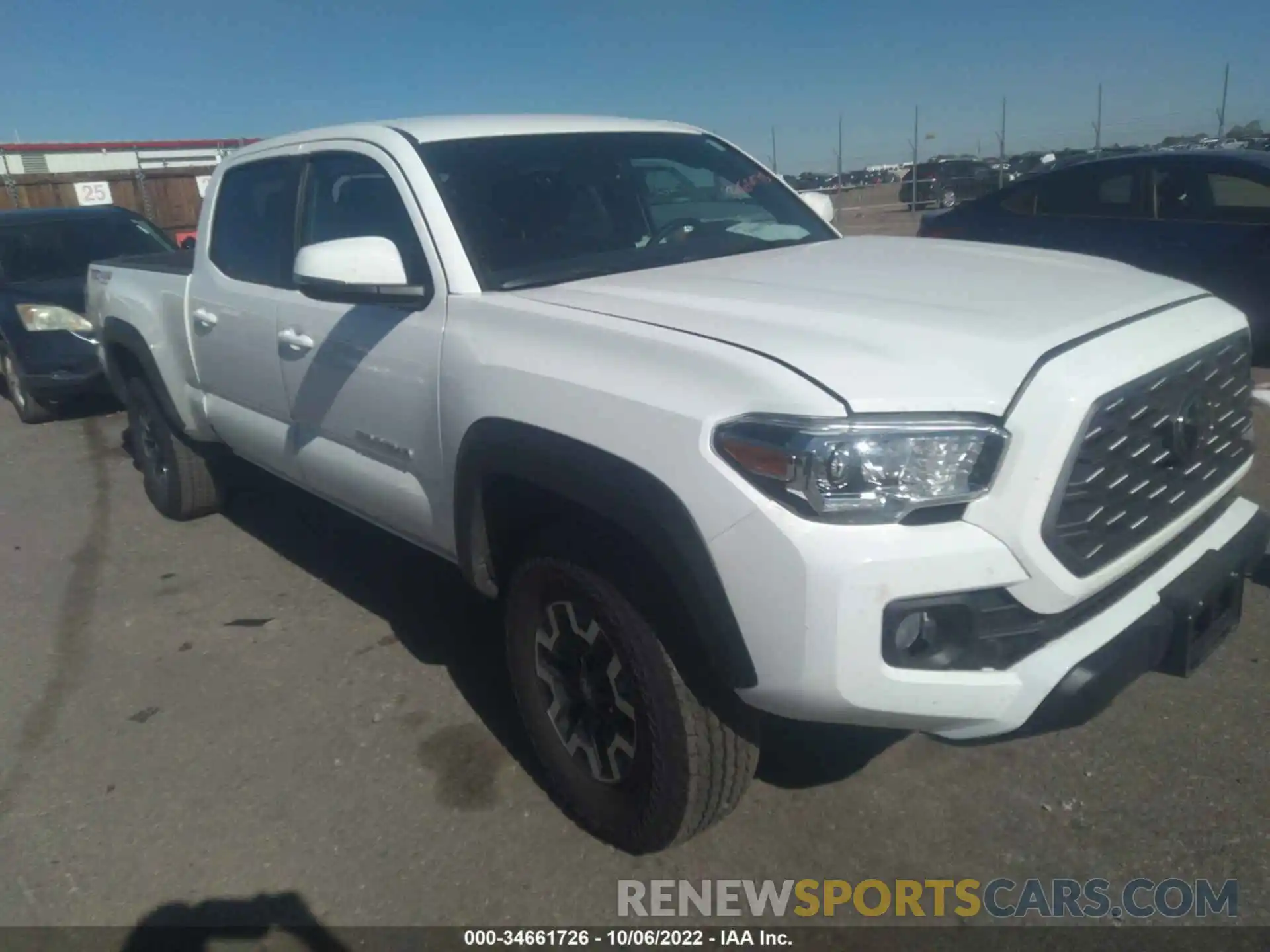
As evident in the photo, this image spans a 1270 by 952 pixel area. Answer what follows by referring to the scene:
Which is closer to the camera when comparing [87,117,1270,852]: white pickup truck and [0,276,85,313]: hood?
[87,117,1270,852]: white pickup truck

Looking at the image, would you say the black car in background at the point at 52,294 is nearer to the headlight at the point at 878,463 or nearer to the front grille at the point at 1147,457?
the headlight at the point at 878,463

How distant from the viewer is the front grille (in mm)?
2141

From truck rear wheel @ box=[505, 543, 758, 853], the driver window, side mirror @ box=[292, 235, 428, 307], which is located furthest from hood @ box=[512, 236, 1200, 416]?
truck rear wheel @ box=[505, 543, 758, 853]

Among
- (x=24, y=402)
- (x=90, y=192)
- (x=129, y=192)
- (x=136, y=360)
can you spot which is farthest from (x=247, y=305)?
(x=129, y=192)

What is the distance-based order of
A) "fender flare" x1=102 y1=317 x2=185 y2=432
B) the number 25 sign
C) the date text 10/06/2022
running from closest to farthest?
1. the date text 10/06/2022
2. "fender flare" x1=102 y1=317 x2=185 y2=432
3. the number 25 sign

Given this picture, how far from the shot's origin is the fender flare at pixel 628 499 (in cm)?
216

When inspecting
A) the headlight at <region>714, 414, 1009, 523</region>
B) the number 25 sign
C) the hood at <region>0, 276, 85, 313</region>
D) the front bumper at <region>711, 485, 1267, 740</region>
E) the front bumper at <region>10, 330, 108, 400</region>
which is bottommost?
the front bumper at <region>10, 330, 108, 400</region>

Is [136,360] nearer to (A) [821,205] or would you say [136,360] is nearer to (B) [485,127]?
(B) [485,127]

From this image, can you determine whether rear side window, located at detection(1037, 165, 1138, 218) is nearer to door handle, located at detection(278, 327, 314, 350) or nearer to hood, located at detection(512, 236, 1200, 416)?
hood, located at detection(512, 236, 1200, 416)

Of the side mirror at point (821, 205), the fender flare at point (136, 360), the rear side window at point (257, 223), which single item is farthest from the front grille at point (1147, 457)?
the fender flare at point (136, 360)

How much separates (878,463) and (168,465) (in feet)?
14.7

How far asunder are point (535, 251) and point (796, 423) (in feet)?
4.78

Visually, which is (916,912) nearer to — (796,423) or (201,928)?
(796,423)

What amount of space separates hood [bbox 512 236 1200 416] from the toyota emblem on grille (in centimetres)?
26
